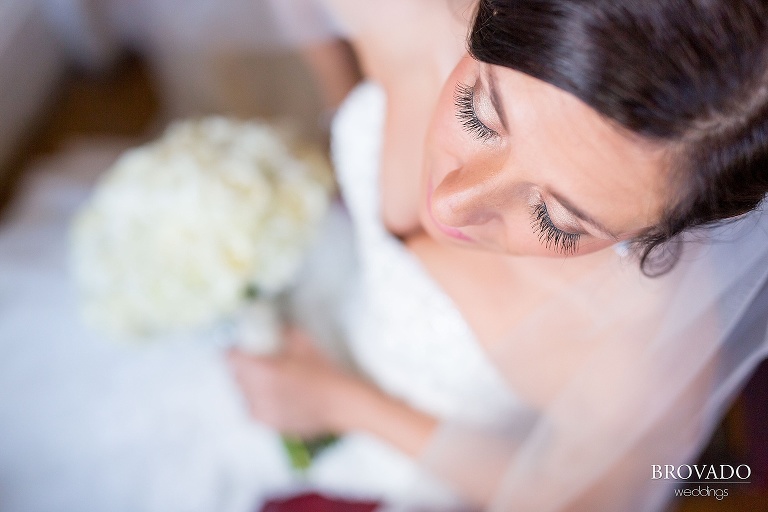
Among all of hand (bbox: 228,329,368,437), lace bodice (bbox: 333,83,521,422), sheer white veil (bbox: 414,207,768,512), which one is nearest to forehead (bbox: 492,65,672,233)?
sheer white veil (bbox: 414,207,768,512)

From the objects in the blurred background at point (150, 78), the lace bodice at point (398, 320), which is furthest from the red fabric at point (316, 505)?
the blurred background at point (150, 78)

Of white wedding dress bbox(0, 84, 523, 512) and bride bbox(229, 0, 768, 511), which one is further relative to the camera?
white wedding dress bbox(0, 84, 523, 512)

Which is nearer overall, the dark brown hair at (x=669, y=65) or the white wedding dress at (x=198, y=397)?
the dark brown hair at (x=669, y=65)

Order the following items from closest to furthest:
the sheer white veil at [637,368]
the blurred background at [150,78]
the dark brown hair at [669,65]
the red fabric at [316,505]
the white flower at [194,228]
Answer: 1. the dark brown hair at [669,65]
2. the sheer white veil at [637,368]
3. the white flower at [194,228]
4. the red fabric at [316,505]
5. the blurred background at [150,78]

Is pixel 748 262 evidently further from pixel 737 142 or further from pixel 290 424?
pixel 290 424

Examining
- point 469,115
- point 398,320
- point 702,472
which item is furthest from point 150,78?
point 702,472

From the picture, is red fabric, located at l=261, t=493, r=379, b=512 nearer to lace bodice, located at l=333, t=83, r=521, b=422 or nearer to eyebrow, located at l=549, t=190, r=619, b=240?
lace bodice, located at l=333, t=83, r=521, b=422

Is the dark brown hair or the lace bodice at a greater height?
the dark brown hair

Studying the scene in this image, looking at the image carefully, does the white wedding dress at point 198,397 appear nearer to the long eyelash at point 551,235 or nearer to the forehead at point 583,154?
the long eyelash at point 551,235

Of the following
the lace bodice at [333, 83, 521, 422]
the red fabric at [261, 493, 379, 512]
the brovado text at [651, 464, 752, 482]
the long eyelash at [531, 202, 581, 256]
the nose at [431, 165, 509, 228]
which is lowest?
the red fabric at [261, 493, 379, 512]

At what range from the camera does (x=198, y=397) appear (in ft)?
3.61

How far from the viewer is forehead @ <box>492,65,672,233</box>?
0.52m

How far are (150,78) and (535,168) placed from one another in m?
1.68

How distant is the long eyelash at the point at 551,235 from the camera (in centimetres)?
61
